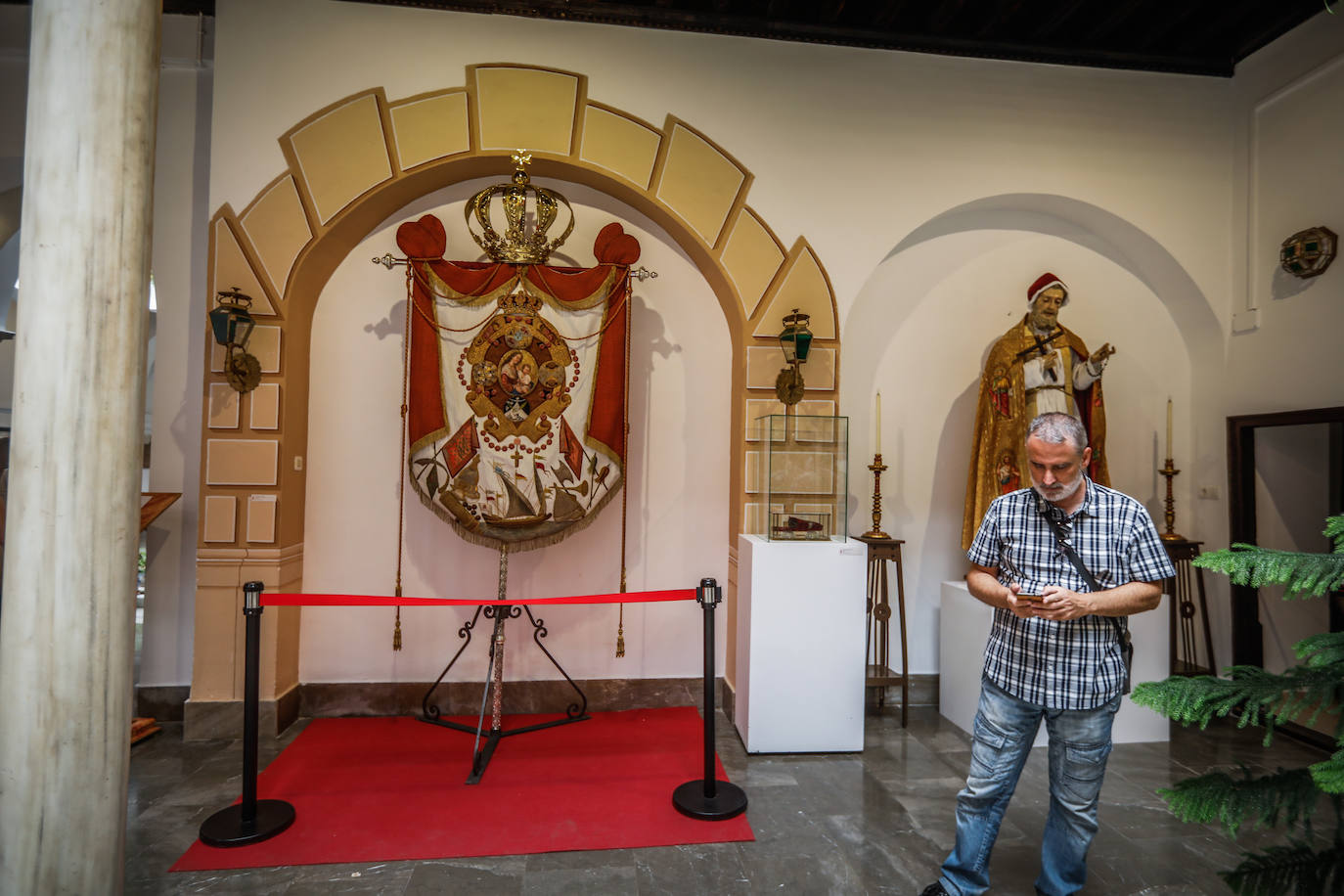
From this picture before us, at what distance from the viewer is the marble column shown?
1907 mm

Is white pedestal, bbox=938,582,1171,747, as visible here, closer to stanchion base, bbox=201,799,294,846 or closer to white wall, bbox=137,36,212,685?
stanchion base, bbox=201,799,294,846

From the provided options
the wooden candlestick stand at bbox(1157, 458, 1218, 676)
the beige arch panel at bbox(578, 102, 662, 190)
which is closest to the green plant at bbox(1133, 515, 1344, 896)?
the beige arch panel at bbox(578, 102, 662, 190)

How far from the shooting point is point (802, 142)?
4.28 meters

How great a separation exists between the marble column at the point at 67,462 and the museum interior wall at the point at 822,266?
2.00 metres

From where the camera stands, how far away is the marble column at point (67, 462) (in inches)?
75.1

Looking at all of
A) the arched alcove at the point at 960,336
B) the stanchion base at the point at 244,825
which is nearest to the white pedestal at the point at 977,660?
the arched alcove at the point at 960,336

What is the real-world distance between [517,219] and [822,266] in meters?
1.78

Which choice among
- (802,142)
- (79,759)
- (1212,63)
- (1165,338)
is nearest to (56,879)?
(79,759)

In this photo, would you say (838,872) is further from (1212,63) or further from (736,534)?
(1212,63)

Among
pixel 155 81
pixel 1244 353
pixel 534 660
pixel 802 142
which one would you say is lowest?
pixel 534 660

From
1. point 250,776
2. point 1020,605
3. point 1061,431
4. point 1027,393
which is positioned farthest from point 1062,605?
point 250,776

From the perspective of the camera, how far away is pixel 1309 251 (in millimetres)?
4121

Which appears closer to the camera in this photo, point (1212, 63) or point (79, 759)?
point (79, 759)

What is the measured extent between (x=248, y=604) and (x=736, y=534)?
2.51m
